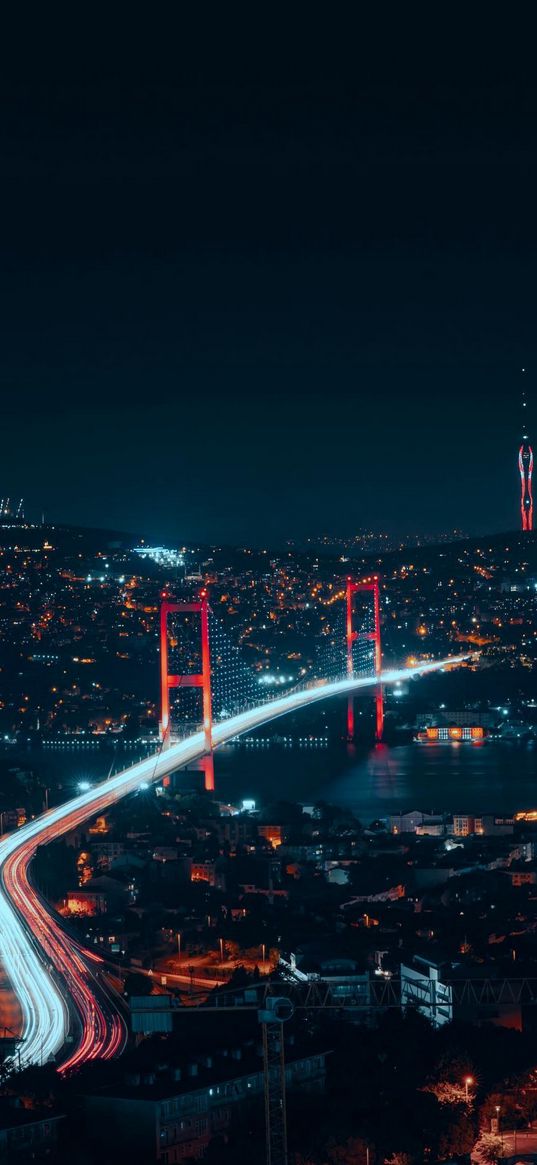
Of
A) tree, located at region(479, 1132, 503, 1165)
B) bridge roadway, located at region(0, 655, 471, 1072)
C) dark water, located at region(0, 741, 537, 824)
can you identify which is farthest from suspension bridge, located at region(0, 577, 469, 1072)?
tree, located at region(479, 1132, 503, 1165)

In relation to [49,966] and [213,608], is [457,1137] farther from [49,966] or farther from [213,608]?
[213,608]

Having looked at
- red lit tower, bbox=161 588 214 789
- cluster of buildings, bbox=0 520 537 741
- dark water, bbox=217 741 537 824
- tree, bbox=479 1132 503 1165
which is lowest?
tree, bbox=479 1132 503 1165

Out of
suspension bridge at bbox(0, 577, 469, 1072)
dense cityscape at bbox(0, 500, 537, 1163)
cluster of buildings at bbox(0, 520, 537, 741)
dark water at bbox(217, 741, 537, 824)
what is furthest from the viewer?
cluster of buildings at bbox(0, 520, 537, 741)

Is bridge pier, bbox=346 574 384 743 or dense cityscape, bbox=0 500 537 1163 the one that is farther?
bridge pier, bbox=346 574 384 743

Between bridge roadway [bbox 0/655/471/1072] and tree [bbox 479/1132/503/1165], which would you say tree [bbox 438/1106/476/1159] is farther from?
bridge roadway [bbox 0/655/471/1072]

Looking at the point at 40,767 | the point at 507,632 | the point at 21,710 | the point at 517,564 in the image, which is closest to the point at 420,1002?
the point at 40,767

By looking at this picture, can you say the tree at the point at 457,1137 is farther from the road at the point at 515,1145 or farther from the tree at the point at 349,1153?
the tree at the point at 349,1153

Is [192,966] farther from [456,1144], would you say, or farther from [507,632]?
[507,632]

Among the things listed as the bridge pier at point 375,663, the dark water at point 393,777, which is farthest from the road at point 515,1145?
the bridge pier at point 375,663
